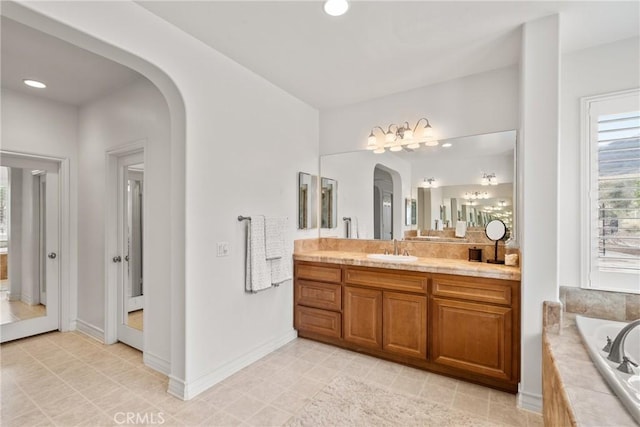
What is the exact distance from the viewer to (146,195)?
271cm

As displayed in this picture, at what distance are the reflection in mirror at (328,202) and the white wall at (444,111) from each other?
40cm

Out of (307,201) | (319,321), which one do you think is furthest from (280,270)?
(307,201)

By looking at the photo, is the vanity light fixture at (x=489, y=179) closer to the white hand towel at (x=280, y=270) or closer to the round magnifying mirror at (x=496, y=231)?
the round magnifying mirror at (x=496, y=231)

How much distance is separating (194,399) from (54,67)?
3023 mm

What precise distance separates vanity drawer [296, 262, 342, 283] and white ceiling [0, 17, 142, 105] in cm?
240

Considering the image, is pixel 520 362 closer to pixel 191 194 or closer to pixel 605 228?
pixel 605 228

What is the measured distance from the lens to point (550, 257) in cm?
199

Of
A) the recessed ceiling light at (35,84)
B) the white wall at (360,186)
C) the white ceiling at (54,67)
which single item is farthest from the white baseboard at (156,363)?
the recessed ceiling light at (35,84)

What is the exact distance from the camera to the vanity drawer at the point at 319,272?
301 cm

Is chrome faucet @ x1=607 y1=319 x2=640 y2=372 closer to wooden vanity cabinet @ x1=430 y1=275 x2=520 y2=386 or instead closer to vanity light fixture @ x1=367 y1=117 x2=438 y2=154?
wooden vanity cabinet @ x1=430 y1=275 x2=520 y2=386

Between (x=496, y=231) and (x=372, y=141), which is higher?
(x=372, y=141)

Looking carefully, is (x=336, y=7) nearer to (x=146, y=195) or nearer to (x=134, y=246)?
(x=146, y=195)

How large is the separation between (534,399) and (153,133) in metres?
3.58

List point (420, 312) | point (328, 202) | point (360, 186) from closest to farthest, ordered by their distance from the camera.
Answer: point (420, 312)
point (360, 186)
point (328, 202)
